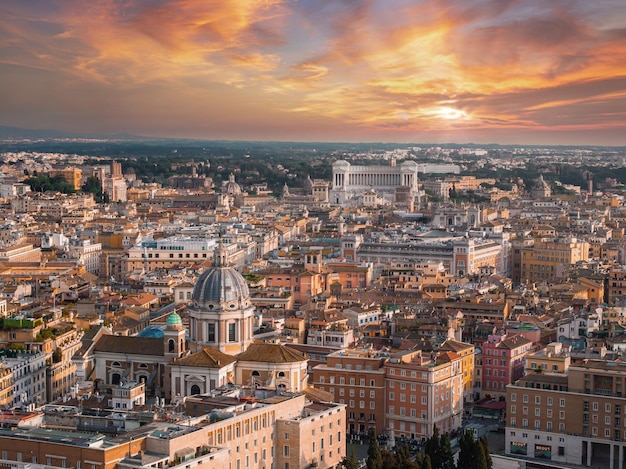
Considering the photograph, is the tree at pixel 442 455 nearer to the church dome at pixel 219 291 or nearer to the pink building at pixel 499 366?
the church dome at pixel 219 291

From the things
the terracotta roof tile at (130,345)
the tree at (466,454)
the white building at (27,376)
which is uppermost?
the terracotta roof tile at (130,345)

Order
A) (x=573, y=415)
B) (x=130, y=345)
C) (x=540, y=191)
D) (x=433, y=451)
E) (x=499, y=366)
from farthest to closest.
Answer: (x=540, y=191)
(x=499, y=366)
(x=130, y=345)
(x=573, y=415)
(x=433, y=451)

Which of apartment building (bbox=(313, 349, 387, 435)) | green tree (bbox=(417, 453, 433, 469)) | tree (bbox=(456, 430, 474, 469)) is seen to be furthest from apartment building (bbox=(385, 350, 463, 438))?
green tree (bbox=(417, 453, 433, 469))

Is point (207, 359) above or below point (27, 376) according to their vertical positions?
above

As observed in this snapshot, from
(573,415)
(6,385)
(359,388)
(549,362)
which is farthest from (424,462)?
(6,385)

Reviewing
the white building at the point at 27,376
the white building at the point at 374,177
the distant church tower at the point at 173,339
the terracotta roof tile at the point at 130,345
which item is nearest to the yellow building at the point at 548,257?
the terracotta roof tile at the point at 130,345

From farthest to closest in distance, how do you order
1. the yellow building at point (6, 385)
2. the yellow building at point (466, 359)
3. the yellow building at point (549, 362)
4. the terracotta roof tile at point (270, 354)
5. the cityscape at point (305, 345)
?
the yellow building at point (466, 359) → the yellow building at point (549, 362) → the terracotta roof tile at point (270, 354) → the yellow building at point (6, 385) → the cityscape at point (305, 345)

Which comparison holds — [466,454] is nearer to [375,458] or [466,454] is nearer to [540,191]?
[375,458]
